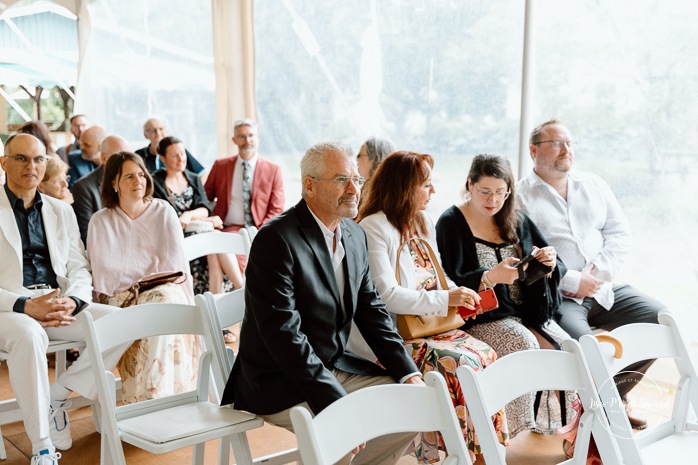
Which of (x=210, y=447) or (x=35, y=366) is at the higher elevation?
(x=35, y=366)

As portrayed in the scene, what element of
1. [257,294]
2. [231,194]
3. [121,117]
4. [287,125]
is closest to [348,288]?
[257,294]

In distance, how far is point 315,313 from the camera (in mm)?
2484

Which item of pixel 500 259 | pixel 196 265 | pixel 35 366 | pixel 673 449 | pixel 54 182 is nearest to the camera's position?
pixel 673 449

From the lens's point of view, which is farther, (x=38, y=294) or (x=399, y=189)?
(x=38, y=294)

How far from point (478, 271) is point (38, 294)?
6.34ft

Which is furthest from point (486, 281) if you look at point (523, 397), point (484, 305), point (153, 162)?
point (153, 162)

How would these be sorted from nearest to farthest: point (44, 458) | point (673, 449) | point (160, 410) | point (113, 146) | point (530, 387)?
point (530, 387), point (673, 449), point (160, 410), point (44, 458), point (113, 146)

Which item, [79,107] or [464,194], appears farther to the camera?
[79,107]

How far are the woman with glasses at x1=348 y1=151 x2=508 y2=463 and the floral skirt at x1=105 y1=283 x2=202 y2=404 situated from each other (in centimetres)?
102

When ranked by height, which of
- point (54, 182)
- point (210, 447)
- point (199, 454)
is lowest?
point (210, 447)

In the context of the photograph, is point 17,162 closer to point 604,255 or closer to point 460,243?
point 460,243

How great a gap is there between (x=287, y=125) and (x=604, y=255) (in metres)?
3.83

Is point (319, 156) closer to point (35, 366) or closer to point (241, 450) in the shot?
point (241, 450)

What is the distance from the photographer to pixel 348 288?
2602 mm
